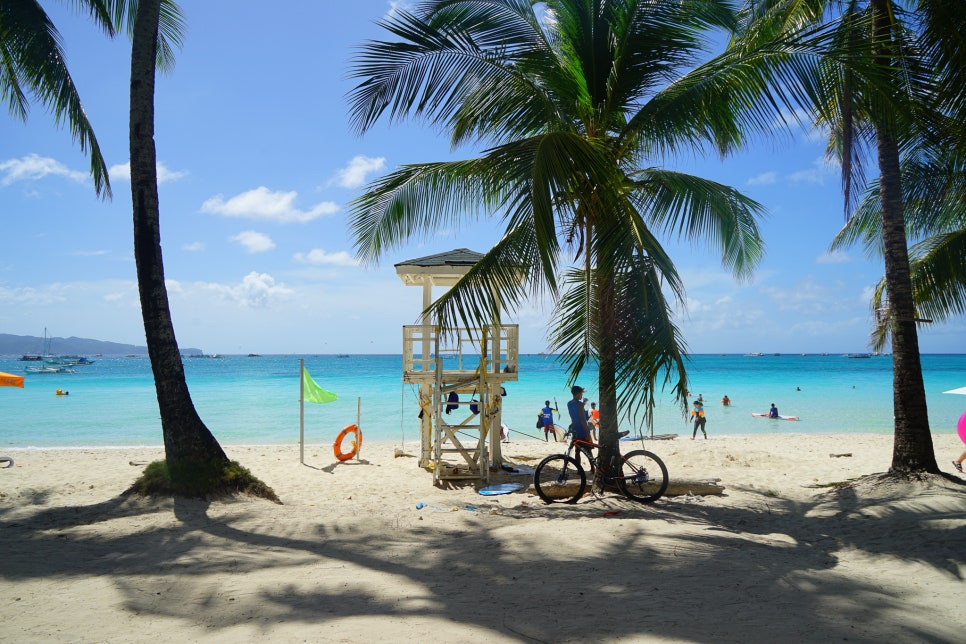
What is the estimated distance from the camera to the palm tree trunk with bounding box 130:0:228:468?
294 inches

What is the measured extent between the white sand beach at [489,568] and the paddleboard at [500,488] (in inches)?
26.4

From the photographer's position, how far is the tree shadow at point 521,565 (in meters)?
3.67

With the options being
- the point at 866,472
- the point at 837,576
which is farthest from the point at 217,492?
the point at 866,472

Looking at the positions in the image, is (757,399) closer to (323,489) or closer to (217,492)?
(323,489)

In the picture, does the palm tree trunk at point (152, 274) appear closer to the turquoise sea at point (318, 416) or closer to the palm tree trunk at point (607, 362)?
the palm tree trunk at point (607, 362)

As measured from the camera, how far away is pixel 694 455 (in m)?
12.6

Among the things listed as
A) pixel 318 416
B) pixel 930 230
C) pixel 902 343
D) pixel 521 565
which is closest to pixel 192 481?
pixel 521 565

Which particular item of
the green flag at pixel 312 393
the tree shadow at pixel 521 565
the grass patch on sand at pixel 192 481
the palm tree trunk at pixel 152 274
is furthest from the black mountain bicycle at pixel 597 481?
the green flag at pixel 312 393

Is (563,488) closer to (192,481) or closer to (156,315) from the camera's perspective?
(192,481)

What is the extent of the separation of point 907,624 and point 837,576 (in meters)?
1.09

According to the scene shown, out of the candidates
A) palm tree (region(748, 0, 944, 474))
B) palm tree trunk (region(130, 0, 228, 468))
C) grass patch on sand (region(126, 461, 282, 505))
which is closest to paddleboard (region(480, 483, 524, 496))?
grass patch on sand (region(126, 461, 282, 505))

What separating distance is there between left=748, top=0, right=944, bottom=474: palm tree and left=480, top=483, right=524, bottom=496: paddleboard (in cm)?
540

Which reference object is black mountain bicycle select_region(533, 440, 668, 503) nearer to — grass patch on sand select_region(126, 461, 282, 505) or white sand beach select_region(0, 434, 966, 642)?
white sand beach select_region(0, 434, 966, 642)

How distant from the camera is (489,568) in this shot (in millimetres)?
4832
